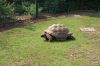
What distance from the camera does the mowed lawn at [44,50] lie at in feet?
24.2

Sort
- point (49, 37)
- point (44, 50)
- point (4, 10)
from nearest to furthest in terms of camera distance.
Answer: point (44, 50)
point (49, 37)
point (4, 10)

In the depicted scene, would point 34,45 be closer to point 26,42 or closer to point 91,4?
point 26,42

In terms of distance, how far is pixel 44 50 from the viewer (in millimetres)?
8516

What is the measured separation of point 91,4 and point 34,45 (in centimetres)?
1179

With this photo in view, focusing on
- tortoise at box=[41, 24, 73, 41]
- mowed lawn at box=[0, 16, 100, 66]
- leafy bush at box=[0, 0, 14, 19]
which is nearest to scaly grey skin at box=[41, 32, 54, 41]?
tortoise at box=[41, 24, 73, 41]

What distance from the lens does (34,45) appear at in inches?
359

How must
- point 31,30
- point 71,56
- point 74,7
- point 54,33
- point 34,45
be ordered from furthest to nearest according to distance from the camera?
point 74,7
point 31,30
point 54,33
point 34,45
point 71,56

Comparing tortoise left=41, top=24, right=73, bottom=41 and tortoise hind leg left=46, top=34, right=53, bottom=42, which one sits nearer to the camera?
tortoise hind leg left=46, top=34, right=53, bottom=42

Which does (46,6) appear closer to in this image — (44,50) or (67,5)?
(67,5)

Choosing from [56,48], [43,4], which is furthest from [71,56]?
[43,4]

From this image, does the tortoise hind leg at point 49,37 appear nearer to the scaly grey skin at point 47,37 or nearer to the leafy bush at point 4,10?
the scaly grey skin at point 47,37

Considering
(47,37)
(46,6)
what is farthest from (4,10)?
(46,6)

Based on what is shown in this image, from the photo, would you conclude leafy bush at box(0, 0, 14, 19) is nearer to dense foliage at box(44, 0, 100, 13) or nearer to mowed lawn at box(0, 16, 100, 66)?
mowed lawn at box(0, 16, 100, 66)

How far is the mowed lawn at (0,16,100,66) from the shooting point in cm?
739
